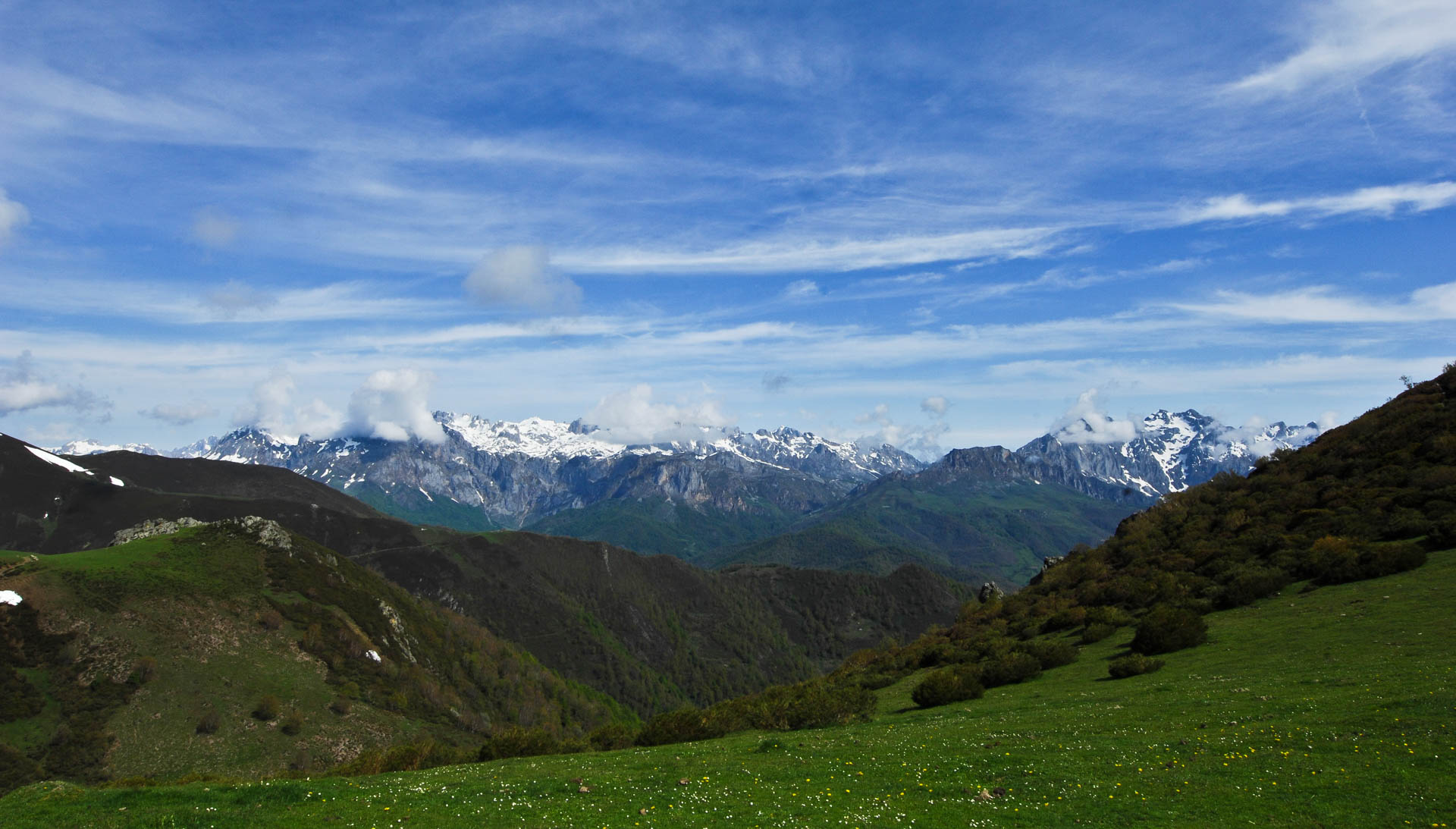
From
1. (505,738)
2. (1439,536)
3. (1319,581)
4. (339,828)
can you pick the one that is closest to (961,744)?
(339,828)

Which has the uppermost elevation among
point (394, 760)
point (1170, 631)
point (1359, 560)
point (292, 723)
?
point (1359, 560)

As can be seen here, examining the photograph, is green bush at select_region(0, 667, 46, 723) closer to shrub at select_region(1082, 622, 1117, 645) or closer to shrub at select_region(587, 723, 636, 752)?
shrub at select_region(587, 723, 636, 752)

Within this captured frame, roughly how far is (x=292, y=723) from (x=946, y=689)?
105 meters

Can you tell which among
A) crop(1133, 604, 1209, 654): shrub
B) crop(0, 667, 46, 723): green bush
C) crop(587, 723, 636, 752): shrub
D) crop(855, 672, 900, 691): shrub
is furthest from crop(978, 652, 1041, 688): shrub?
crop(0, 667, 46, 723): green bush

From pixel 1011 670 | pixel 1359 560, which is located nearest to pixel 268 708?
pixel 1011 670

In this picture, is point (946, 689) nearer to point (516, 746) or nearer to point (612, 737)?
point (612, 737)

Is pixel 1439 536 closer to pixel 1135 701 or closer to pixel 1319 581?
pixel 1319 581

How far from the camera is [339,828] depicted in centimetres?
2044

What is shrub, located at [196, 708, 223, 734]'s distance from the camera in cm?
9756

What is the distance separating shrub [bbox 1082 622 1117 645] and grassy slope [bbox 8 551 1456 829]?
50.6 ft

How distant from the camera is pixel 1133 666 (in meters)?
38.9

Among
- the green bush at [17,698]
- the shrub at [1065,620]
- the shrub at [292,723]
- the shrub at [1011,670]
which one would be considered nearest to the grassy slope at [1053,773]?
the shrub at [1011,670]

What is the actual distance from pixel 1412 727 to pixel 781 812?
755 inches

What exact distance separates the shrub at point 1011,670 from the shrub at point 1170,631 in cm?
634
